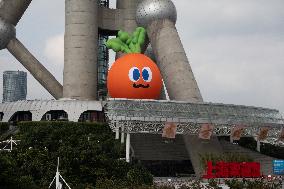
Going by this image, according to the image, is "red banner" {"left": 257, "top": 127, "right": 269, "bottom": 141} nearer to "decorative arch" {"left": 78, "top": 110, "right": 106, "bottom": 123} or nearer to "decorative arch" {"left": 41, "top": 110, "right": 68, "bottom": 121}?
"decorative arch" {"left": 78, "top": 110, "right": 106, "bottom": 123}

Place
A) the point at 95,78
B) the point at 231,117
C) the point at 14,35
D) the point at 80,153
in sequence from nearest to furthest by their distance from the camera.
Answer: the point at 80,153 < the point at 231,117 < the point at 95,78 < the point at 14,35

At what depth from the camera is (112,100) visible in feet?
188

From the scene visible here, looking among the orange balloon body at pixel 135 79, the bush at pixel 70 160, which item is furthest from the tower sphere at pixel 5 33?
the bush at pixel 70 160

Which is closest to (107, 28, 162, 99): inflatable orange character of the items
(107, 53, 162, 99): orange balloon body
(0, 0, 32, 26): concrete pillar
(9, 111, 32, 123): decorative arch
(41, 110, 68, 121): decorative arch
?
(107, 53, 162, 99): orange balloon body

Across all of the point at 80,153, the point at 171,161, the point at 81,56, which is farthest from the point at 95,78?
the point at 80,153

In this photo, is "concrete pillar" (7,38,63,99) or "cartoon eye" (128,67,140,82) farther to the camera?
"concrete pillar" (7,38,63,99)

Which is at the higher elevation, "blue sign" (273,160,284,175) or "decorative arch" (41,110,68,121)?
"decorative arch" (41,110,68,121)

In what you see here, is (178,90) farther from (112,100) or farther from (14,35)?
(14,35)

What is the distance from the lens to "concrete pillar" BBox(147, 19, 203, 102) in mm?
70500

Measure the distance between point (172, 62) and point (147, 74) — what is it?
1027 centimetres

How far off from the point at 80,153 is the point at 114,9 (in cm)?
4076

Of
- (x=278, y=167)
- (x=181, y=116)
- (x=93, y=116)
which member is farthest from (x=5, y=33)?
(x=278, y=167)

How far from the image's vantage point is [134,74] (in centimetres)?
6219

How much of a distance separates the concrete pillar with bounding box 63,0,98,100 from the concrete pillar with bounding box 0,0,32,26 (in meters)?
8.77
